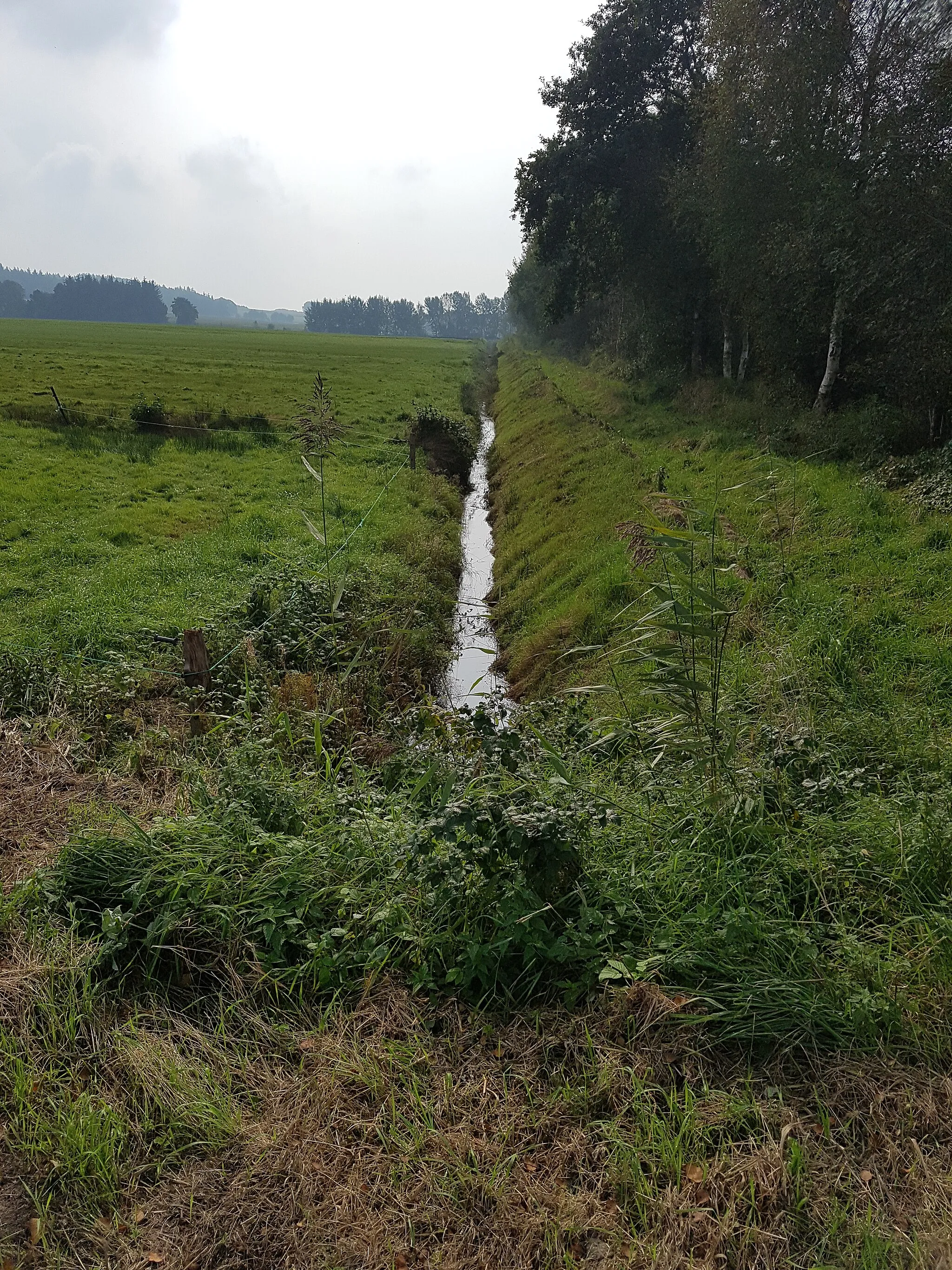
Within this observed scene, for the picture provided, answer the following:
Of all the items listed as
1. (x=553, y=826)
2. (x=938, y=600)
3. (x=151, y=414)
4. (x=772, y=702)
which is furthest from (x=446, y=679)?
(x=151, y=414)

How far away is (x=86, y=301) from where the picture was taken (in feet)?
621

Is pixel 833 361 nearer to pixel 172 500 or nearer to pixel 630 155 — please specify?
pixel 630 155

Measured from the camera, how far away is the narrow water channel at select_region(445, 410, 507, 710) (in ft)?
33.6

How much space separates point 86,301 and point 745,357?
217830 millimetres

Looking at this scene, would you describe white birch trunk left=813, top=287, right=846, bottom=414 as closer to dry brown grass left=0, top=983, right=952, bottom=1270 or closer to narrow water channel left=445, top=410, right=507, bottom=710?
narrow water channel left=445, top=410, right=507, bottom=710

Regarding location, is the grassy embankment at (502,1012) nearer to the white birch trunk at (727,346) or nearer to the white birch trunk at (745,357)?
the white birch trunk at (745,357)

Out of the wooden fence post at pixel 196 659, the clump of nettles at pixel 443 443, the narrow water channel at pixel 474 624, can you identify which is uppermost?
the clump of nettles at pixel 443 443

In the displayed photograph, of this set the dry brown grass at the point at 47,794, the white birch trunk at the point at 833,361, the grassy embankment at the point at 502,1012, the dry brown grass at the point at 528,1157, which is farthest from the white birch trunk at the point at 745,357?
the dry brown grass at the point at 528,1157

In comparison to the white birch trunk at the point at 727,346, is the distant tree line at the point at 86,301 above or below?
above

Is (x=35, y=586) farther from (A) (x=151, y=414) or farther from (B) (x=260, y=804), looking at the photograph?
(A) (x=151, y=414)

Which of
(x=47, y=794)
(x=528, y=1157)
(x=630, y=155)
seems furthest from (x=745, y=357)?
(x=528, y=1157)

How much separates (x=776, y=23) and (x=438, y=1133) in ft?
69.1

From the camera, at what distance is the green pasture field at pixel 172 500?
10141mm

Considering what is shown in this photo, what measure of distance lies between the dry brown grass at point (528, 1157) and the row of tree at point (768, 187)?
13351 mm
